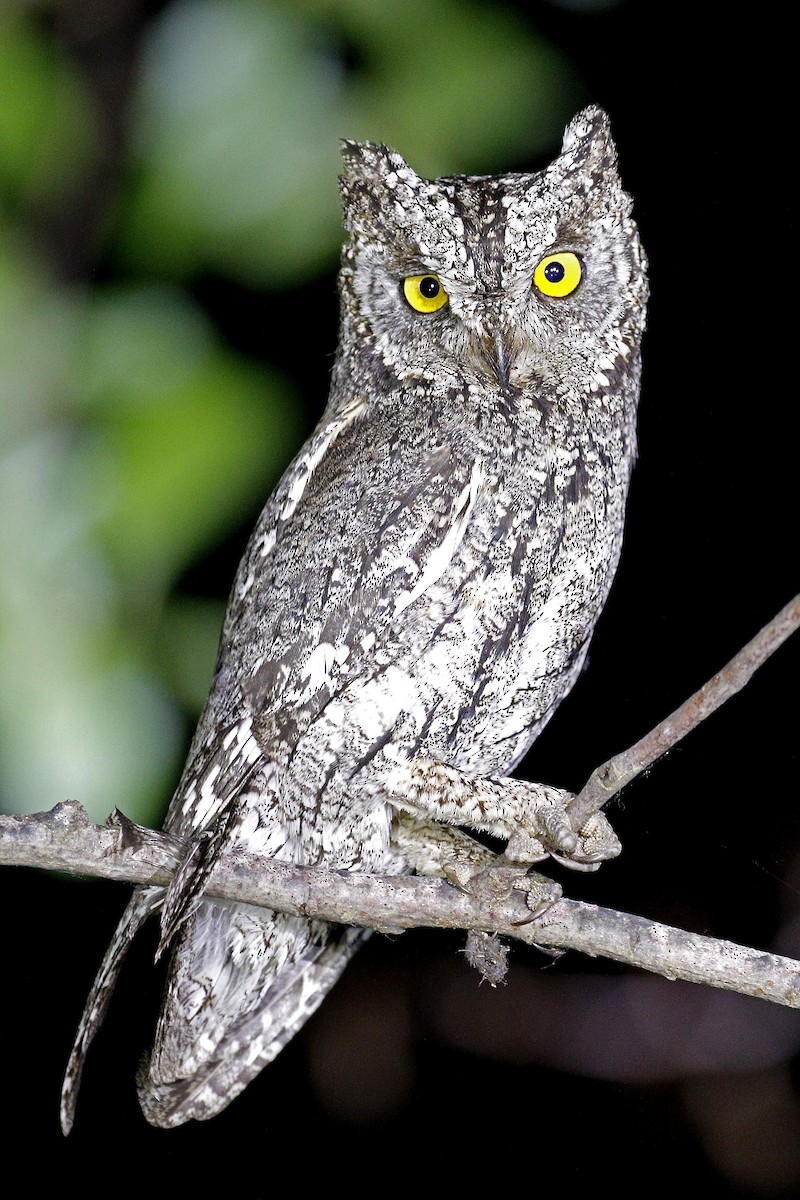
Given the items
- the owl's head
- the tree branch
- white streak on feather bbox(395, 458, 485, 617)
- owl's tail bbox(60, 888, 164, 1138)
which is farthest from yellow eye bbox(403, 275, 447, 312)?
owl's tail bbox(60, 888, 164, 1138)

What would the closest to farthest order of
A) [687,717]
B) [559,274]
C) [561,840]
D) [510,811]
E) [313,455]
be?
[687,717] → [561,840] → [510,811] → [559,274] → [313,455]

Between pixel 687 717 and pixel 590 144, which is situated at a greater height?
pixel 590 144

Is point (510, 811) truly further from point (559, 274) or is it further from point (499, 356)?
point (559, 274)

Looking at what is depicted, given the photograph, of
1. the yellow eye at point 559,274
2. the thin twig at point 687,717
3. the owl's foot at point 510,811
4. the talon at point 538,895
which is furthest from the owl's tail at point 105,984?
the yellow eye at point 559,274

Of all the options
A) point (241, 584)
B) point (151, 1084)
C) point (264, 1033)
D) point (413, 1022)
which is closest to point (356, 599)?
point (241, 584)

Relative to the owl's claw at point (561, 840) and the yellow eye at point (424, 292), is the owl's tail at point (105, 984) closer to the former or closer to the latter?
the owl's claw at point (561, 840)

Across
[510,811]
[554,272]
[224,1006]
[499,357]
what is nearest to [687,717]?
[510,811]
